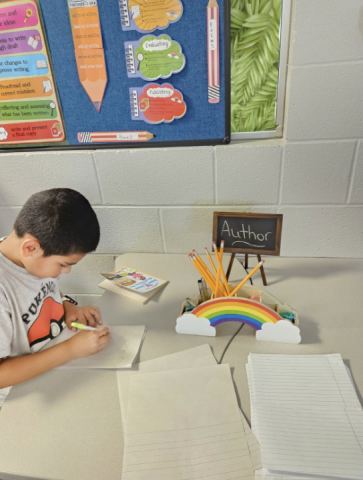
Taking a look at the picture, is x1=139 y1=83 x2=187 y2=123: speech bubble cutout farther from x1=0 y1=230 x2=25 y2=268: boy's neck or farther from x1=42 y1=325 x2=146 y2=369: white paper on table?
x1=42 y1=325 x2=146 y2=369: white paper on table

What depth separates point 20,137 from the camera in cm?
129

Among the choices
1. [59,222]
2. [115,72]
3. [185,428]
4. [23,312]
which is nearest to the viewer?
[185,428]

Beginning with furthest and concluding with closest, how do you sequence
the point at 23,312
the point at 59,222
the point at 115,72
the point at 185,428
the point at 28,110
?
the point at 28,110, the point at 115,72, the point at 23,312, the point at 59,222, the point at 185,428

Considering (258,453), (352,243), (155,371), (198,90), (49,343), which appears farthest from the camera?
(352,243)

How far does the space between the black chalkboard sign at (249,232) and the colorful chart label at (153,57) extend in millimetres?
515

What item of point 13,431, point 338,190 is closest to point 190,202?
point 338,190

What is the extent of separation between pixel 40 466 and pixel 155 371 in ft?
0.96

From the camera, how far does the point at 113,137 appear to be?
1217 mm

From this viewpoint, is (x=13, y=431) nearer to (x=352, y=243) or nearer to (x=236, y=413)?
(x=236, y=413)

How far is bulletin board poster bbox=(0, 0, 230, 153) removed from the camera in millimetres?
1037

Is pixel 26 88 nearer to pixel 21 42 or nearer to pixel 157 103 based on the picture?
pixel 21 42

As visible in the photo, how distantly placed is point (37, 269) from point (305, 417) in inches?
28.8

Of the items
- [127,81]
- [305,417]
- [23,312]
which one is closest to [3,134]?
[127,81]

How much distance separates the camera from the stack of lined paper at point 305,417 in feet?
1.87
